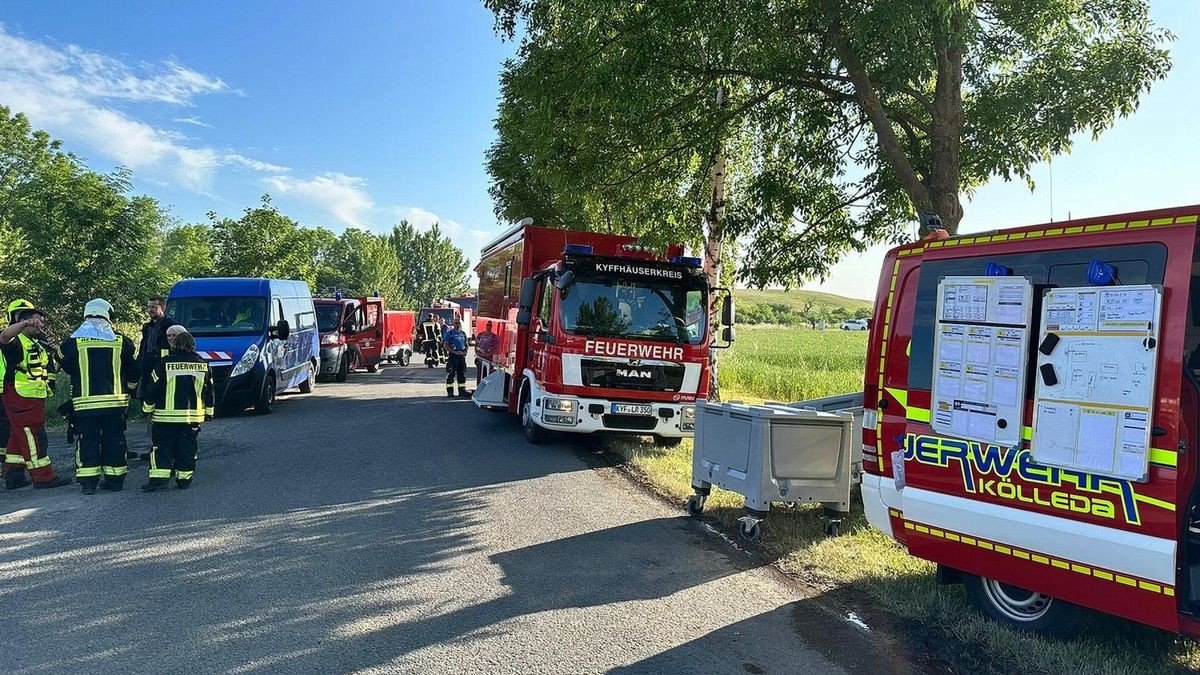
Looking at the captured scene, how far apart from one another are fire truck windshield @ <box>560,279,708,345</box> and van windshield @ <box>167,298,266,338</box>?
21.9 ft

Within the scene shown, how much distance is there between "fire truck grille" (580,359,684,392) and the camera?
9.72 metres

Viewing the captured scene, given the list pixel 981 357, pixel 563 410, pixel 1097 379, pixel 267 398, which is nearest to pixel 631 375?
pixel 563 410

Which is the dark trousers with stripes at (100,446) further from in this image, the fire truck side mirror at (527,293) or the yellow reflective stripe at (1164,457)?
the yellow reflective stripe at (1164,457)

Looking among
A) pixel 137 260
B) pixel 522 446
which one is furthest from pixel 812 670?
pixel 137 260

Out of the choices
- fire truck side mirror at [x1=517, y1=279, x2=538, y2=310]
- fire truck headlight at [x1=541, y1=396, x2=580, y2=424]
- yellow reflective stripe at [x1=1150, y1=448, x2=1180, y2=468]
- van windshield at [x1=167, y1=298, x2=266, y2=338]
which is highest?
fire truck side mirror at [x1=517, y1=279, x2=538, y2=310]

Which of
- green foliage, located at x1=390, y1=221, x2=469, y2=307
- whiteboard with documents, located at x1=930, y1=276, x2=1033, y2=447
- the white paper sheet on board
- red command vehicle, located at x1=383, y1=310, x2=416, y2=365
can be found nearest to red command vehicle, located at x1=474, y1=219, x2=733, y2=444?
whiteboard with documents, located at x1=930, y1=276, x2=1033, y2=447

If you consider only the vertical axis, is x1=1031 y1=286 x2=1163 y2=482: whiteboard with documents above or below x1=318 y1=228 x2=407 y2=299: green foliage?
below

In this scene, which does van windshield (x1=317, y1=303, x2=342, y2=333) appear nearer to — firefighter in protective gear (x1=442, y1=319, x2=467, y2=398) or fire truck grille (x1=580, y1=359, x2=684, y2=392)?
firefighter in protective gear (x1=442, y1=319, x2=467, y2=398)

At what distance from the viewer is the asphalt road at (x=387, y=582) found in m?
3.91

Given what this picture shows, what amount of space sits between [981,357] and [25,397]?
28.3 ft

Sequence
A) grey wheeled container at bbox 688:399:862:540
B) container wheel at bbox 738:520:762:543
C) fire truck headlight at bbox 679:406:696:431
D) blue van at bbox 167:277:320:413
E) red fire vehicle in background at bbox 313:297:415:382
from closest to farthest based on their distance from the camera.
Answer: grey wheeled container at bbox 688:399:862:540
container wheel at bbox 738:520:762:543
fire truck headlight at bbox 679:406:696:431
blue van at bbox 167:277:320:413
red fire vehicle in background at bbox 313:297:415:382

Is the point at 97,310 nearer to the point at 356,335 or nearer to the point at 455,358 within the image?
the point at 455,358

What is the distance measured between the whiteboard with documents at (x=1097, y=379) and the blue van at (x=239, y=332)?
39.7ft

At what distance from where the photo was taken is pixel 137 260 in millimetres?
17062
